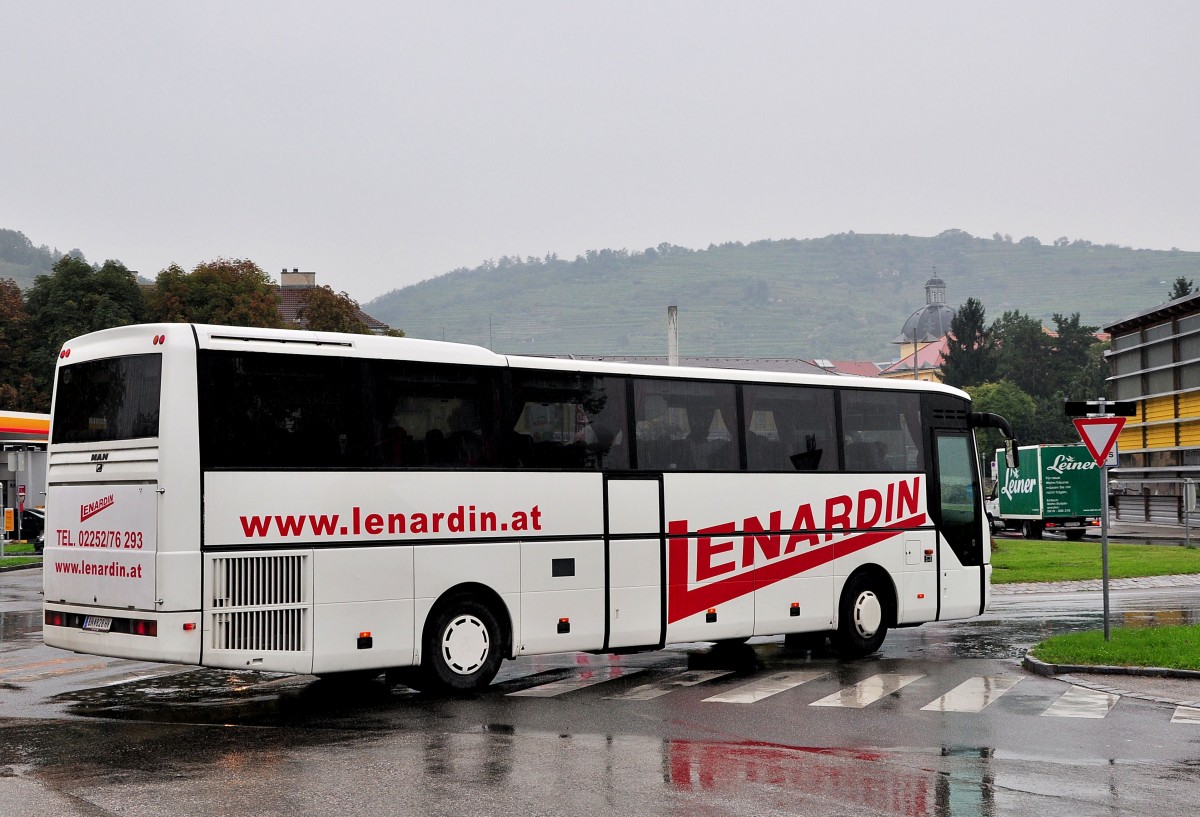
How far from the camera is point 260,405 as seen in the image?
12.2 m

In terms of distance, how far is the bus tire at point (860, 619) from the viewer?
16.6 meters

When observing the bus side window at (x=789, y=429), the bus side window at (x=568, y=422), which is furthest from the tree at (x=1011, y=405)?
the bus side window at (x=568, y=422)

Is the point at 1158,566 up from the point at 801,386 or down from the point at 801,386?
down

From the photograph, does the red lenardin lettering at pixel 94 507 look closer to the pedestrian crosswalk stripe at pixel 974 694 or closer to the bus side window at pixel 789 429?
the bus side window at pixel 789 429

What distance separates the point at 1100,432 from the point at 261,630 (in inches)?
396

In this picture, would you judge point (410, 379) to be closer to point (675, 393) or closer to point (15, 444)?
point (675, 393)

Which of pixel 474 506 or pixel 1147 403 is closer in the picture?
pixel 474 506

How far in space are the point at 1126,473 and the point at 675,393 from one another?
53519mm

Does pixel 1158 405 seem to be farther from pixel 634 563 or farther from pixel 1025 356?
pixel 1025 356

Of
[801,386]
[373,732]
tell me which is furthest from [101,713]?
[801,386]

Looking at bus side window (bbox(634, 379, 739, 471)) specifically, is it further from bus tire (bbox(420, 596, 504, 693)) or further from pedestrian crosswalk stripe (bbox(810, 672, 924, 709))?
pedestrian crosswalk stripe (bbox(810, 672, 924, 709))

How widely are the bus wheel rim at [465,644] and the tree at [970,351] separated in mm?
118070

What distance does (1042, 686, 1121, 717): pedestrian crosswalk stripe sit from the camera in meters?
12.1

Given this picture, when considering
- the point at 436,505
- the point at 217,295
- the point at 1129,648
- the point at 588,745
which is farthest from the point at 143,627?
the point at 217,295
